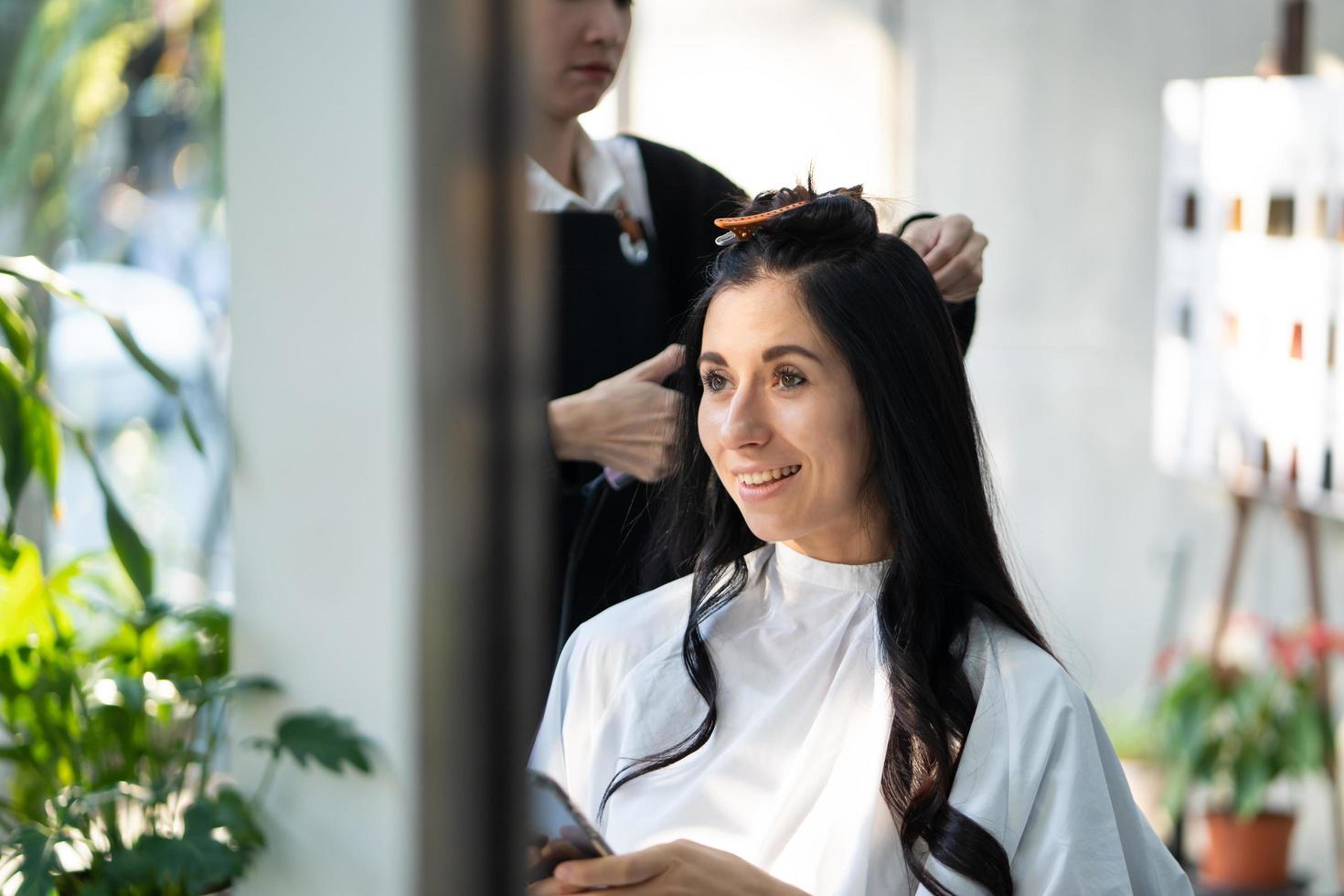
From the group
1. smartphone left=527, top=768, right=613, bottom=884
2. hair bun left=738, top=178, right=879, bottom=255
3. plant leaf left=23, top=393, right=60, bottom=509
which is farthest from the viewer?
plant leaf left=23, top=393, right=60, bottom=509

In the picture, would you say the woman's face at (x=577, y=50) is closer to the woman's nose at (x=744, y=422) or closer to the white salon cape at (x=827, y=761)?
the woman's nose at (x=744, y=422)

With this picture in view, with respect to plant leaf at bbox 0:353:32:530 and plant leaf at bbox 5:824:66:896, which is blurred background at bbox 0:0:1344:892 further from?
plant leaf at bbox 5:824:66:896

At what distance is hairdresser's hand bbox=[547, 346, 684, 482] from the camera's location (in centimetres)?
94

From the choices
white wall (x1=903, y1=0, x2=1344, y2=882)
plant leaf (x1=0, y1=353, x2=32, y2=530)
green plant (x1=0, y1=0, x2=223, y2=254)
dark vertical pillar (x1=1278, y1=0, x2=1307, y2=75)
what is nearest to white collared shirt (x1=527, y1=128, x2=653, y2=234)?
plant leaf (x1=0, y1=353, x2=32, y2=530)

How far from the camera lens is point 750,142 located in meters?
1.31

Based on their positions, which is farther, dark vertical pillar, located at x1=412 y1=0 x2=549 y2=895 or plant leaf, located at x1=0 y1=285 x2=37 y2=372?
plant leaf, located at x1=0 y1=285 x2=37 y2=372

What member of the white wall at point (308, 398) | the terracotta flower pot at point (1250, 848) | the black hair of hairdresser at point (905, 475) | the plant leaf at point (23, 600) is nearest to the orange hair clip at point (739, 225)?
the black hair of hairdresser at point (905, 475)

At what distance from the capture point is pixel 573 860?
0.80 m

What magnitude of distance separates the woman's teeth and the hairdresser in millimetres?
75

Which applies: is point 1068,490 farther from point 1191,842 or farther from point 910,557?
point 910,557

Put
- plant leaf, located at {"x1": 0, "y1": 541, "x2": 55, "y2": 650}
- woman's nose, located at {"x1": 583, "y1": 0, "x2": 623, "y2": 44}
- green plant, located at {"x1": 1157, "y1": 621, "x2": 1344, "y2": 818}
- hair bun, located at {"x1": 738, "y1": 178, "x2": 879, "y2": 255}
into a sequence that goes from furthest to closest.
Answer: green plant, located at {"x1": 1157, "y1": 621, "x2": 1344, "y2": 818} < plant leaf, located at {"x1": 0, "y1": 541, "x2": 55, "y2": 650} < hair bun, located at {"x1": 738, "y1": 178, "x2": 879, "y2": 255} < woman's nose, located at {"x1": 583, "y1": 0, "x2": 623, "y2": 44}

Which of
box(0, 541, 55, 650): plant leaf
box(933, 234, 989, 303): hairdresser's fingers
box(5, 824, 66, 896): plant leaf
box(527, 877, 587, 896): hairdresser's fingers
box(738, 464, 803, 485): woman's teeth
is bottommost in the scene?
box(5, 824, 66, 896): plant leaf

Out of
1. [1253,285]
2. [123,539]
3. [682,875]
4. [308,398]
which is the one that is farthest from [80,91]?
[682,875]

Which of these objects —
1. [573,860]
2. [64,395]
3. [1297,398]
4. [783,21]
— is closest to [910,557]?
[573,860]
